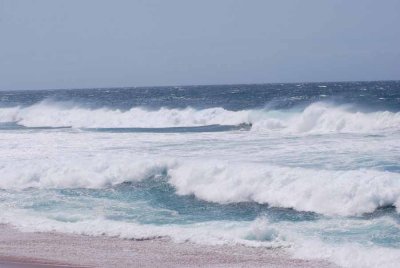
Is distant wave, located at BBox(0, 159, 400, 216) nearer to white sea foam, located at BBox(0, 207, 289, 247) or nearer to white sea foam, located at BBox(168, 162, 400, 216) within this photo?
white sea foam, located at BBox(168, 162, 400, 216)

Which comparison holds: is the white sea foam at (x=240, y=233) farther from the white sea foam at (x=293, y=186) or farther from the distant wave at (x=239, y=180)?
the distant wave at (x=239, y=180)

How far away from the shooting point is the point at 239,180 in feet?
47.6

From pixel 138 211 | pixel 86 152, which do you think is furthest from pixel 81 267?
pixel 86 152

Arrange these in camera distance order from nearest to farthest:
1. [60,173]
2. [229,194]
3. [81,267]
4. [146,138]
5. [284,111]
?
[81,267] < [229,194] < [60,173] < [146,138] < [284,111]

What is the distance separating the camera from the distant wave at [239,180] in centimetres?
1252

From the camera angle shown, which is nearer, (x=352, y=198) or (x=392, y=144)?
(x=352, y=198)

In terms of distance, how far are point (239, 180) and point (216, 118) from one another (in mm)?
23832

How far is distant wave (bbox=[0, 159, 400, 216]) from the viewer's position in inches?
493

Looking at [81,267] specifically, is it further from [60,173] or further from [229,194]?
[60,173]

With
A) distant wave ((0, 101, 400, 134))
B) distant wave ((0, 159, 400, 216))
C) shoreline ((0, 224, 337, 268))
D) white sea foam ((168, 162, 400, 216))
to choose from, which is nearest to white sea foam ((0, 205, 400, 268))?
shoreline ((0, 224, 337, 268))

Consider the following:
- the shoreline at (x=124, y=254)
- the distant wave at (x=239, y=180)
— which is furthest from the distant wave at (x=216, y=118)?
the shoreline at (x=124, y=254)

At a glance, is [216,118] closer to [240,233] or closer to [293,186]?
[293,186]

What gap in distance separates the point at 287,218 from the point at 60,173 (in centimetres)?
717

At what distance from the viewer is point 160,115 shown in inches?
1572
